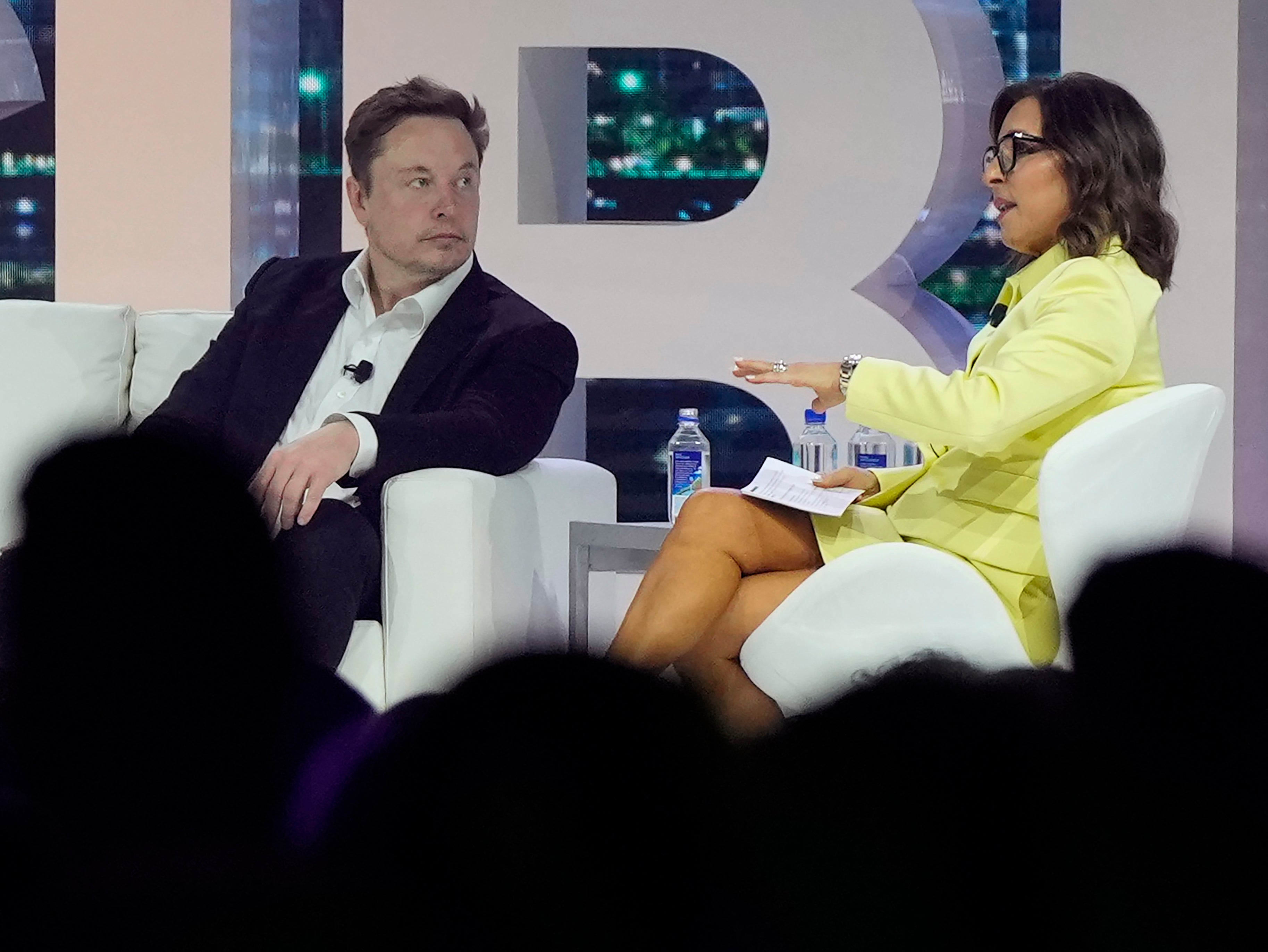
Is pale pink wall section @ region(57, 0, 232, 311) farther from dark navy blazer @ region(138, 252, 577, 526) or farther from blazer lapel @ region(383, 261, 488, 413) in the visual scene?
blazer lapel @ region(383, 261, 488, 413)

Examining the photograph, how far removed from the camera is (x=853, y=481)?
2.00m

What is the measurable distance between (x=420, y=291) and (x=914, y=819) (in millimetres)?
2035

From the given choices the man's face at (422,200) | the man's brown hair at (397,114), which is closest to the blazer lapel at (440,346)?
the man's face at (422,200)

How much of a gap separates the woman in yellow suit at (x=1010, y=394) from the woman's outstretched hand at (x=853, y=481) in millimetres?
48

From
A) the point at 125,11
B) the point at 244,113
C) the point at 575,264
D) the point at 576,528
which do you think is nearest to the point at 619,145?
the point at 575,264

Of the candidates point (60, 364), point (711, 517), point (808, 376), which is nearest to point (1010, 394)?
point (808, 376)

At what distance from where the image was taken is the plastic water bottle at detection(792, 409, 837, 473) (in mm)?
3055

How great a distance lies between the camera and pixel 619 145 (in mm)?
3664

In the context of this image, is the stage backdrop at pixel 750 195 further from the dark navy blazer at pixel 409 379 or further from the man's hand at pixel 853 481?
the man's hand at pixel 853 481

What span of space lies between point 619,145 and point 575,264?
0.65 metres

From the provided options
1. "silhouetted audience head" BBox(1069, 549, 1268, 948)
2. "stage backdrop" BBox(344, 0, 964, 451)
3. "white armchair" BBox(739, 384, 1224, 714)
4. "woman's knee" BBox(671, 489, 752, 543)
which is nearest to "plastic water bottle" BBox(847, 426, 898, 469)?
"stage backdrop" BBox(344, 0, 964, 451)

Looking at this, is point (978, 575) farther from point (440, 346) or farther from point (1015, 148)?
point (440, 346)

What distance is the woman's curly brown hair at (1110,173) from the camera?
1815 millimetres

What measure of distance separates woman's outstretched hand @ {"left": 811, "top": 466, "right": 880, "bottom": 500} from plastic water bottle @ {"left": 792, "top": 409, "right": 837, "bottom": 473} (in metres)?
1.03
